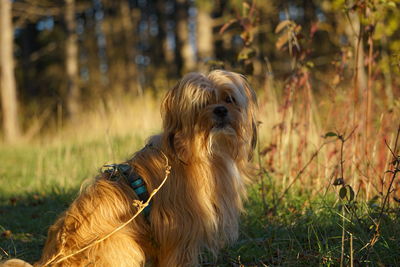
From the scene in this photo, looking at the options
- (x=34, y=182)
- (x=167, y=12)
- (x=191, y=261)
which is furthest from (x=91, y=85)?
(x=191, y=261)

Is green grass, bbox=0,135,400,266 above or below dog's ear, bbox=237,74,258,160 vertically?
below

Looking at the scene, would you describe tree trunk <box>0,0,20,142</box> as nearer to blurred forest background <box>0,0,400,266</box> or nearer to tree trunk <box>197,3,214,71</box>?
blurred forest background <box>0,0,400,266</box>

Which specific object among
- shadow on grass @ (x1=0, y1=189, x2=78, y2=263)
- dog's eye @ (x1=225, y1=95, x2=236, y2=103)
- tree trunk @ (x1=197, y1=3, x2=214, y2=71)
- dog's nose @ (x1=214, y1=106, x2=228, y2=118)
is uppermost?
tree trunk @ (x1=197, y1=3, x2=214, y2=71)

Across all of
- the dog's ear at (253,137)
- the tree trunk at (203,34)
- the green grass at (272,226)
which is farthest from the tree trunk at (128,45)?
the dog's ear at (253,137)

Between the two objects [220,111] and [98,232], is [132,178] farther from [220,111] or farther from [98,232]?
[220,111]

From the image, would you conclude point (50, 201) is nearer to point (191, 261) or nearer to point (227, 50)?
point (191, 261)

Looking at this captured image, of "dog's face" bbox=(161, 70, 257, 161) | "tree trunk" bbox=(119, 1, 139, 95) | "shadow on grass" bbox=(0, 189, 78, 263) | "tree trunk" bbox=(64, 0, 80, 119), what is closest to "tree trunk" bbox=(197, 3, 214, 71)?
"tree trunk" bbox=(64, 0, 80, 119)

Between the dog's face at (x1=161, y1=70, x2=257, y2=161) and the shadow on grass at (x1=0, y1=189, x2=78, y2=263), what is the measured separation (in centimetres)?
162

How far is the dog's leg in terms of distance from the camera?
9.55 ft

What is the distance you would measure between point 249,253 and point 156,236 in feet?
3.07

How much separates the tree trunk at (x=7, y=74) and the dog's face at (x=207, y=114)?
1327cm

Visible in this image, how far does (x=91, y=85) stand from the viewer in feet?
87.0

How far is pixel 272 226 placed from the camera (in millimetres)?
Answer: 4160

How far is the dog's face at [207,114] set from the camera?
307 cm
